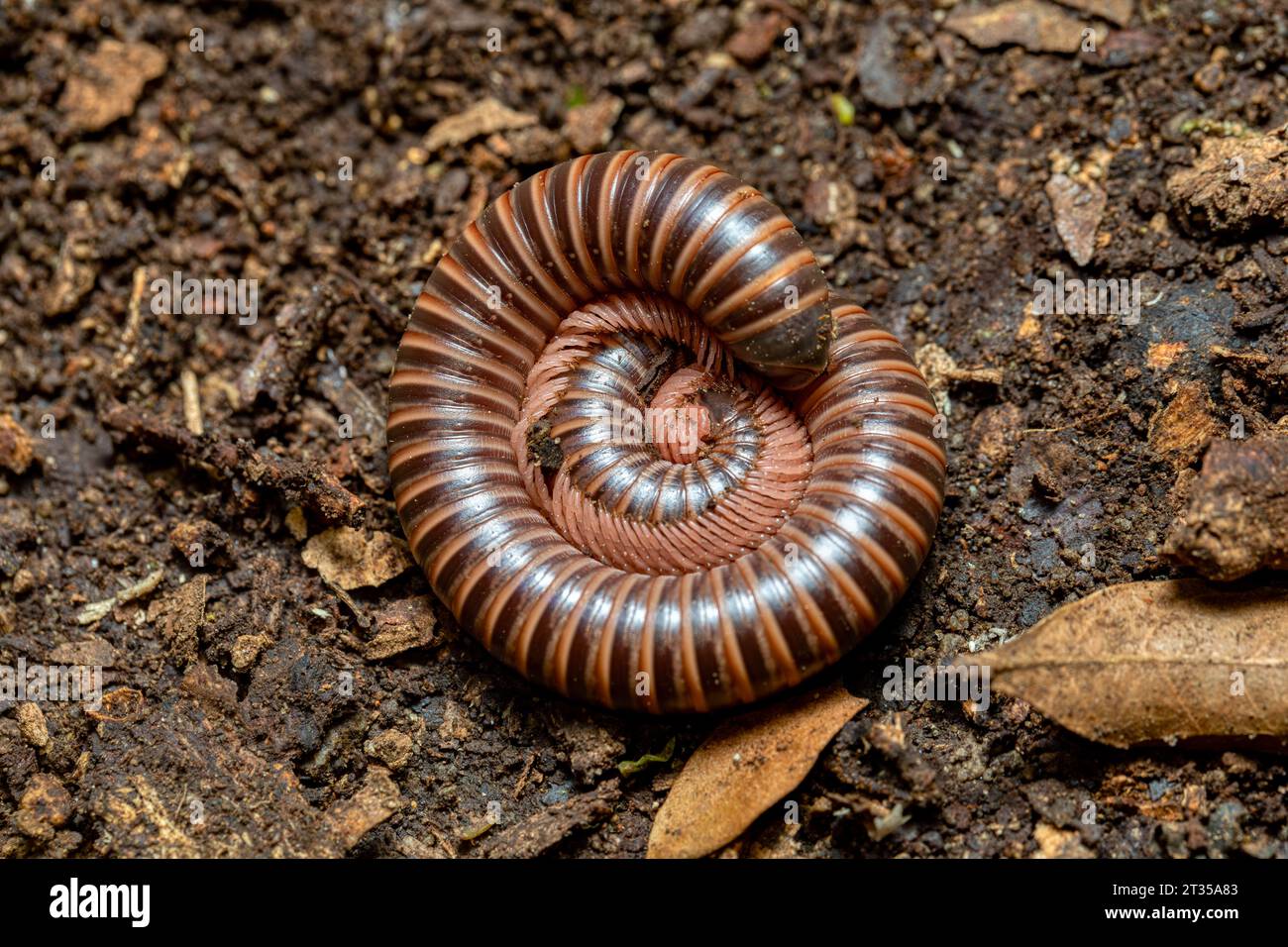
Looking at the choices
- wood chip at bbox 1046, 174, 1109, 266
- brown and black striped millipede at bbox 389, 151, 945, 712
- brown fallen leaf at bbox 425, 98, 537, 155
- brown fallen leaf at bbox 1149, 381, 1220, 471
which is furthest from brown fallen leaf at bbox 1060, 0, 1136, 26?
brown fallen leaf at bbox 425, 98, 537, 155

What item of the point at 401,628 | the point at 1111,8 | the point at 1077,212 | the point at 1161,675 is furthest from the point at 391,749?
the point at 1111,8

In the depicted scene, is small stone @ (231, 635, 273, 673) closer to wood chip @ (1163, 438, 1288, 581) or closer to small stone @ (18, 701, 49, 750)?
small stone @ (18, 701, 49, 750)

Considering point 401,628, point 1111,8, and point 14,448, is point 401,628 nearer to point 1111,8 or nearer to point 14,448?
point 14,448

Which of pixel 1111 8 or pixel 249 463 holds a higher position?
pixel 1111 8

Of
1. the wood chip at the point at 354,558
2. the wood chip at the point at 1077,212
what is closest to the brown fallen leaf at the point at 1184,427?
the wood chip at the point at 1077,212

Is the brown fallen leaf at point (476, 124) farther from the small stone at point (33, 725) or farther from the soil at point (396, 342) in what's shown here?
the small stone at point (33, 725)
